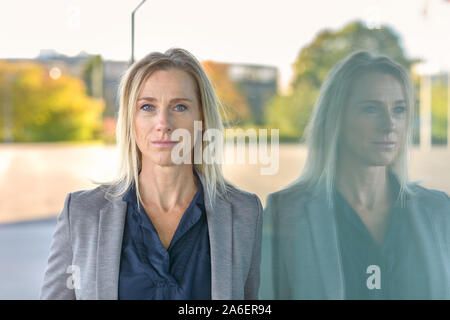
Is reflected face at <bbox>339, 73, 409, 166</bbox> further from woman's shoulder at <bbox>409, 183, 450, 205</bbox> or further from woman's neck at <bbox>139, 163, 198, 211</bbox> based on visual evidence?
woman's neck at <bbox>139, 163, 198, 211</bbox>

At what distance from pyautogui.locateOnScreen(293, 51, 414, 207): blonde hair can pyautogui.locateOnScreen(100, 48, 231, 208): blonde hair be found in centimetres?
49

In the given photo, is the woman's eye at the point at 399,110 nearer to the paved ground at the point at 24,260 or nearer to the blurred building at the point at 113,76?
the blurred building at the point at 113,76

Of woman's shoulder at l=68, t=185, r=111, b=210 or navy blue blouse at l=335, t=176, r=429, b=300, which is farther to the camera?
navy blue blouse at l=335, t=176, r=429, b=300

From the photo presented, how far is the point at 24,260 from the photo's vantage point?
4.16m

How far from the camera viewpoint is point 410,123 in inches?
78.5

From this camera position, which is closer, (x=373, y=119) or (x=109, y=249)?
(x=109, y=249)

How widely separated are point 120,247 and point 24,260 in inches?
119

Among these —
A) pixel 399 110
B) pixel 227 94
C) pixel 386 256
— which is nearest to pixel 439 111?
pixel 399 110

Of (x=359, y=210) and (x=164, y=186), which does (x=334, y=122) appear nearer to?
(x=359, y=210)

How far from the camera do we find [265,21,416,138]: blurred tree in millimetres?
2012

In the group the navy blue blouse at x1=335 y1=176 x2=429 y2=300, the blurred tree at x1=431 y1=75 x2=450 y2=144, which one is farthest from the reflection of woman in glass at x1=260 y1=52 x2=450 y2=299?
the blurred tree at x1=431 y1=75 x2=450 y2=144

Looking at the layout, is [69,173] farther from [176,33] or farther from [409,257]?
[409,257]

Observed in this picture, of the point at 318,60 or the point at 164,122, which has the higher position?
the point at 318,60
